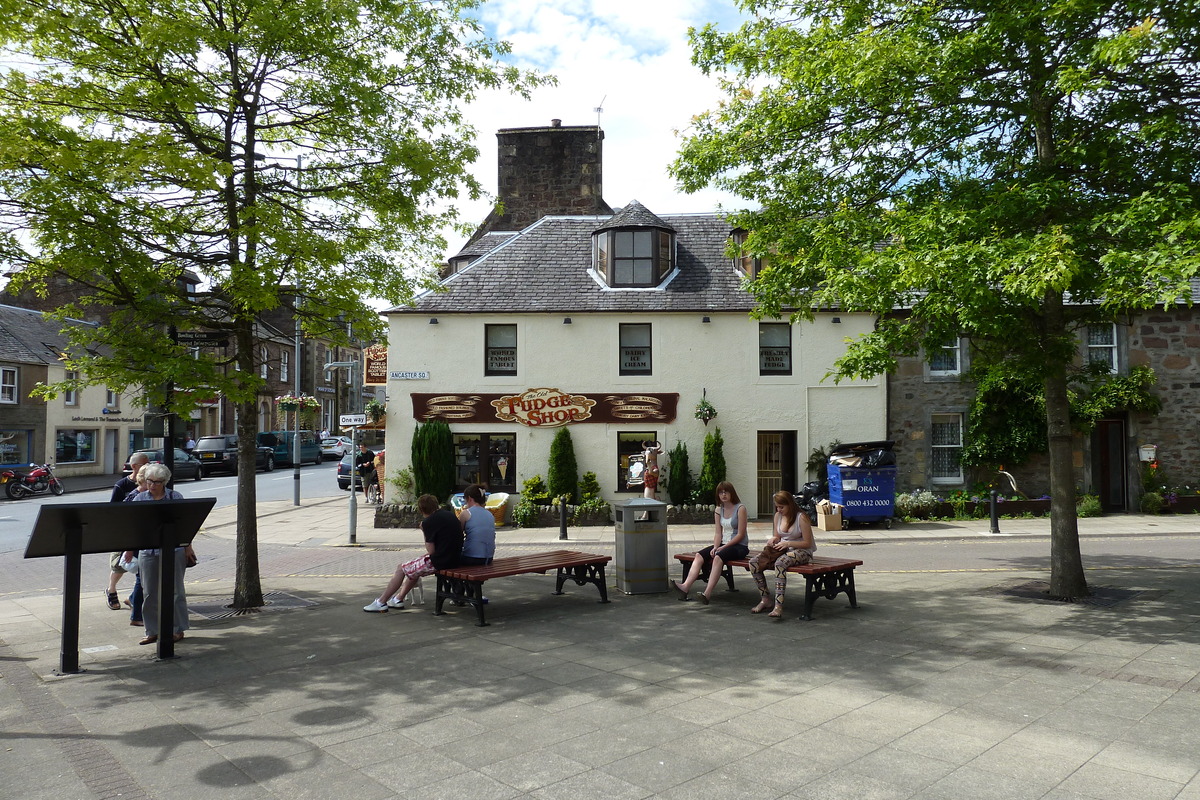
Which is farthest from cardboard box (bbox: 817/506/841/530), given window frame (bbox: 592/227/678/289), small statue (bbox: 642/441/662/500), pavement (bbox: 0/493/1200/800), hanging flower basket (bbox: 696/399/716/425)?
pavement (bbox: 0/493/1200/800)

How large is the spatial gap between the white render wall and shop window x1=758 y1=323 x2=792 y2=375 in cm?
37

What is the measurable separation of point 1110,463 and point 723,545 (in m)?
16.9

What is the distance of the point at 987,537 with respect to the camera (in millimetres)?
17078

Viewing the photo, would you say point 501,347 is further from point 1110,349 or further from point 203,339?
point 1110,349

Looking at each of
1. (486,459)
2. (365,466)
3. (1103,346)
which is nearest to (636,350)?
(486,459)

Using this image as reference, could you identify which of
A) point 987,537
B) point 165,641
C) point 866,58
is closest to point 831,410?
point 987,537

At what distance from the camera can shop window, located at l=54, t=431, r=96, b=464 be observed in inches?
1483

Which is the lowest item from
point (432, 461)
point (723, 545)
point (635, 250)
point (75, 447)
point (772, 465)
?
point (723, 545)

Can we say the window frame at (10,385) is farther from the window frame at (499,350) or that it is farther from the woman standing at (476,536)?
the woman standing at (476,536)

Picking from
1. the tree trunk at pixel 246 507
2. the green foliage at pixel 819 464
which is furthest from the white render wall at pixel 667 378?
the tree trunk at pixel 246 507

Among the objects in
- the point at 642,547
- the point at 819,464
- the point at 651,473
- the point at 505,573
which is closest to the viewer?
the point at 505,573

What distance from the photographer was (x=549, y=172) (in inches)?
1237

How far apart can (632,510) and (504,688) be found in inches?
170

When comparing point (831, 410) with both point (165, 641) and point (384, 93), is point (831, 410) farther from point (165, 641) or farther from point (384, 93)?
point (165, 641)
